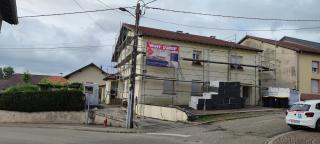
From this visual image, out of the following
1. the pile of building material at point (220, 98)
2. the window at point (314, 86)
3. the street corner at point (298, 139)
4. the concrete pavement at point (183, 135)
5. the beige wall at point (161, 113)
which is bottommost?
the concrete pavement at point (183, 135)

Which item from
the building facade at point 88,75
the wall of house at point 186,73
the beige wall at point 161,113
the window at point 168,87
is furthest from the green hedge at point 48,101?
the building facade at point 88,75

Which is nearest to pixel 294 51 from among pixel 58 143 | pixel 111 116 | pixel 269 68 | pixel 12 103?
pixel 269 68

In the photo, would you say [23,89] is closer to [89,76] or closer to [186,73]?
[186,73]

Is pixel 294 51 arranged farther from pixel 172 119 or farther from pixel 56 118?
pixel 56 118

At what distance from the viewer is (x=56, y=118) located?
34844 mm

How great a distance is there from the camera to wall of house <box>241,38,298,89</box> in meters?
39.8

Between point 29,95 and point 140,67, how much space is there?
34.7 ft

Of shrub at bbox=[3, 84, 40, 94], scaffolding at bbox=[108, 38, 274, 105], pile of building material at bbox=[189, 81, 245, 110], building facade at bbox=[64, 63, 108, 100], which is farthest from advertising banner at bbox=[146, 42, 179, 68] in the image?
building facade at bbox=[64, 63, 108, 100]

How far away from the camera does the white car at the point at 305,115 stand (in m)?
20.4

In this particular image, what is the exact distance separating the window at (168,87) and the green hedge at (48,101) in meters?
7.18

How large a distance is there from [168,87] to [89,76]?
28.2m

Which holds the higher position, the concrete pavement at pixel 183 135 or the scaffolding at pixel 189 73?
the scaffolding at pixel 189 73

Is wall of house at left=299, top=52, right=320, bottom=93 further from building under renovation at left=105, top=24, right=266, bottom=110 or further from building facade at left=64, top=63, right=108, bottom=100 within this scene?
building facade at left=64, top=63, right=108, bottom=100

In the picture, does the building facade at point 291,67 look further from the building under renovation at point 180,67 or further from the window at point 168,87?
the window at point 168,87
